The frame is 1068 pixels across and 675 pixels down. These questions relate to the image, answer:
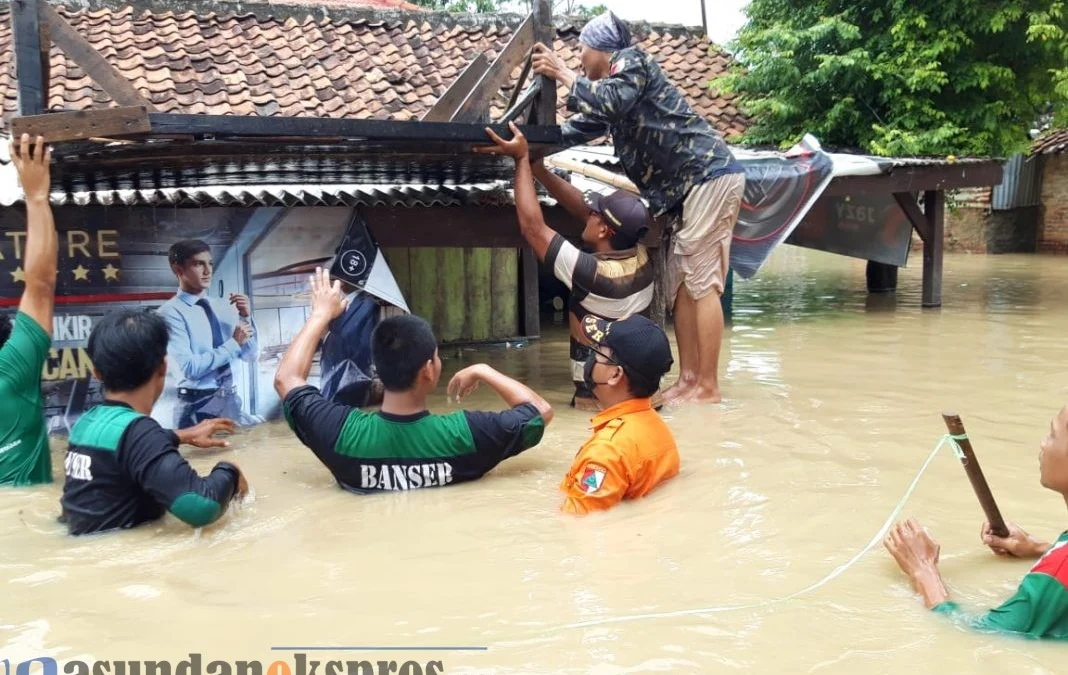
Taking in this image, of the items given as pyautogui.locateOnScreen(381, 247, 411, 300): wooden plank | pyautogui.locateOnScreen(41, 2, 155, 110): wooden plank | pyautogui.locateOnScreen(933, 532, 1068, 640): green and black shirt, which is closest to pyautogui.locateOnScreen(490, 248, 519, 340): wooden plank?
pyautogui.locateOnScreen(381, 247, 411, 300): wooden plank

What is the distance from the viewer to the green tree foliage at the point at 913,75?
31.6ft

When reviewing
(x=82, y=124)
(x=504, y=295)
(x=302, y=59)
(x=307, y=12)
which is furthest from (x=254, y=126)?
(x=307, y=12)

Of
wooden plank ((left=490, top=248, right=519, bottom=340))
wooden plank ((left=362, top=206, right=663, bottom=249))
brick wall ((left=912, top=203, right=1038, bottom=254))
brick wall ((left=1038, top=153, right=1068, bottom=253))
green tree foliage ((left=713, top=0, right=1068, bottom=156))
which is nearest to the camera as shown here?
wooden plank ((left=362, top=206, right=663, bottom=249))

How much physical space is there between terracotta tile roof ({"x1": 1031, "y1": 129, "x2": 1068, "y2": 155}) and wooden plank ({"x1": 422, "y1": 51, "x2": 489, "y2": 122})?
16.4 meters

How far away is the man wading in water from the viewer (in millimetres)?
3785

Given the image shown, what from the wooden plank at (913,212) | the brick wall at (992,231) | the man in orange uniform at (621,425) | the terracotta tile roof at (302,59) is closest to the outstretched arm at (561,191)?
the man in orange uniform at (621,425)

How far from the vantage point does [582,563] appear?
312 cm

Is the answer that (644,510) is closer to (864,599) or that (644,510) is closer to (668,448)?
(668,448)

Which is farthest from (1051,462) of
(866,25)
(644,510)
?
(866,25)

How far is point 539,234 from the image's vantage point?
5086mm

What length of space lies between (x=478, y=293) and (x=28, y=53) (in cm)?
533

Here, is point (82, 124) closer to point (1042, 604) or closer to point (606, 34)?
point (606, 34)

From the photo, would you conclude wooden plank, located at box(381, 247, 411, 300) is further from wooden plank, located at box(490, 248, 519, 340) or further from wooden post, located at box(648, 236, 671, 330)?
wooden post, located at box(648, 236, 671, 330)

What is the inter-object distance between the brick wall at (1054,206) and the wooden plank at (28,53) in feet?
60.7
